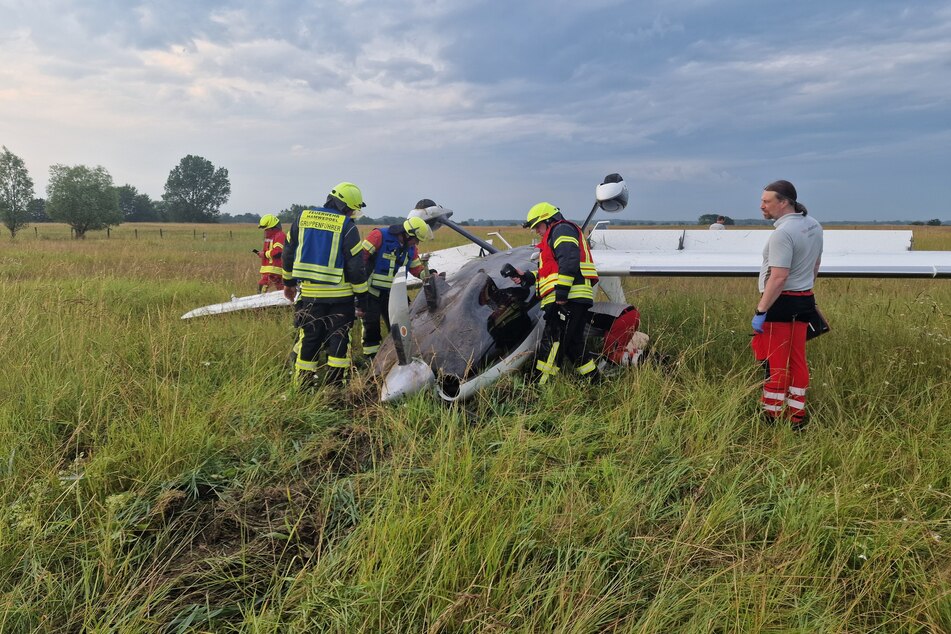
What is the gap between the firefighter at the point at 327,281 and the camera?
474 centimetres

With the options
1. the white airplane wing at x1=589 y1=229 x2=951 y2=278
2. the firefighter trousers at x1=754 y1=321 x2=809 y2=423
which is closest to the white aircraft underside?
the white airplane wing at x1=589 y1=229 x2=951 y2=278

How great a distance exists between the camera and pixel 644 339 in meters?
4.79

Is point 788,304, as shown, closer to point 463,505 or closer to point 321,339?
point 463,505

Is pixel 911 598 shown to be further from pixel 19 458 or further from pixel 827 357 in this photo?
pixel 19 458

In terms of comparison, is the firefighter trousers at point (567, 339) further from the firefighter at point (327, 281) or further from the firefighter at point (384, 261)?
the firefighter at point (384, 261)

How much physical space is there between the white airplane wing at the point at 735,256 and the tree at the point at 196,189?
101422 millimetres

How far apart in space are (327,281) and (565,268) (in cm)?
228

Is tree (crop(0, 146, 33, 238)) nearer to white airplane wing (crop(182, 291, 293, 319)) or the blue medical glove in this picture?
white airplane wing (crop(182, 291, 293, 319))

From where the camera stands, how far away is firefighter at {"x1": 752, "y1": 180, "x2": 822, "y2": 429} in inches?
146

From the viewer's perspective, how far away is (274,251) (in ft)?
28.0

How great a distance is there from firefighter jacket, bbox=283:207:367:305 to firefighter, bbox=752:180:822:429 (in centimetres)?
358

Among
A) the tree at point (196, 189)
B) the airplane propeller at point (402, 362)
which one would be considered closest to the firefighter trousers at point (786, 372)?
the airplane propeller at point (402, 362)

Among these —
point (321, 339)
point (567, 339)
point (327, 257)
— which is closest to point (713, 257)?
point (567, 339)

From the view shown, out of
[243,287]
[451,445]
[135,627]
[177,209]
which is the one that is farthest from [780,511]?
[177,209]
